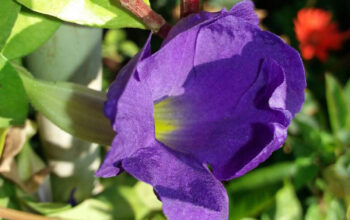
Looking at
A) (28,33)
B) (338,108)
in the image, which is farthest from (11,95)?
(338,108)

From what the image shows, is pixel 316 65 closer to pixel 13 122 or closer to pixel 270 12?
pixel 270 12

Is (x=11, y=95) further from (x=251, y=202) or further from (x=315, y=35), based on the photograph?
(x=315, y=35)

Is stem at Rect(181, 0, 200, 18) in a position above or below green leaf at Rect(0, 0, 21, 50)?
below

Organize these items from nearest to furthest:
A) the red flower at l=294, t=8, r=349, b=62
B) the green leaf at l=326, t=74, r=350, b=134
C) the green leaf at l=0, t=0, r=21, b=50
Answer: the green leaf at l=0, t=0, r=21, b=50
the green leaf at l=326, t=74, r=350, b=134
the red flower at l=294, t=8, r=349, b=62

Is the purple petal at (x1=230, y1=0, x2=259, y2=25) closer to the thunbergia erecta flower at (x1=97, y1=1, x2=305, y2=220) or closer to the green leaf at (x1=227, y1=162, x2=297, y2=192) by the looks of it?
the thunbergia erecta flower at (x1=97, y1=1, x2=305, y2=220)

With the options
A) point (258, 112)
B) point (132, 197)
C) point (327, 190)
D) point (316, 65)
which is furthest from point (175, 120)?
point (316, 65)

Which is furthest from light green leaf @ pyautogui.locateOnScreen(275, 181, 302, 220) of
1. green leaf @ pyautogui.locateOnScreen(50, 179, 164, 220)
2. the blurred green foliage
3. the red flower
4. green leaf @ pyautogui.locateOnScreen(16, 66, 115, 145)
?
the red flower

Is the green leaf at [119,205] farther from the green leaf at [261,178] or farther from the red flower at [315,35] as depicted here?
the red flower at [315,35]
